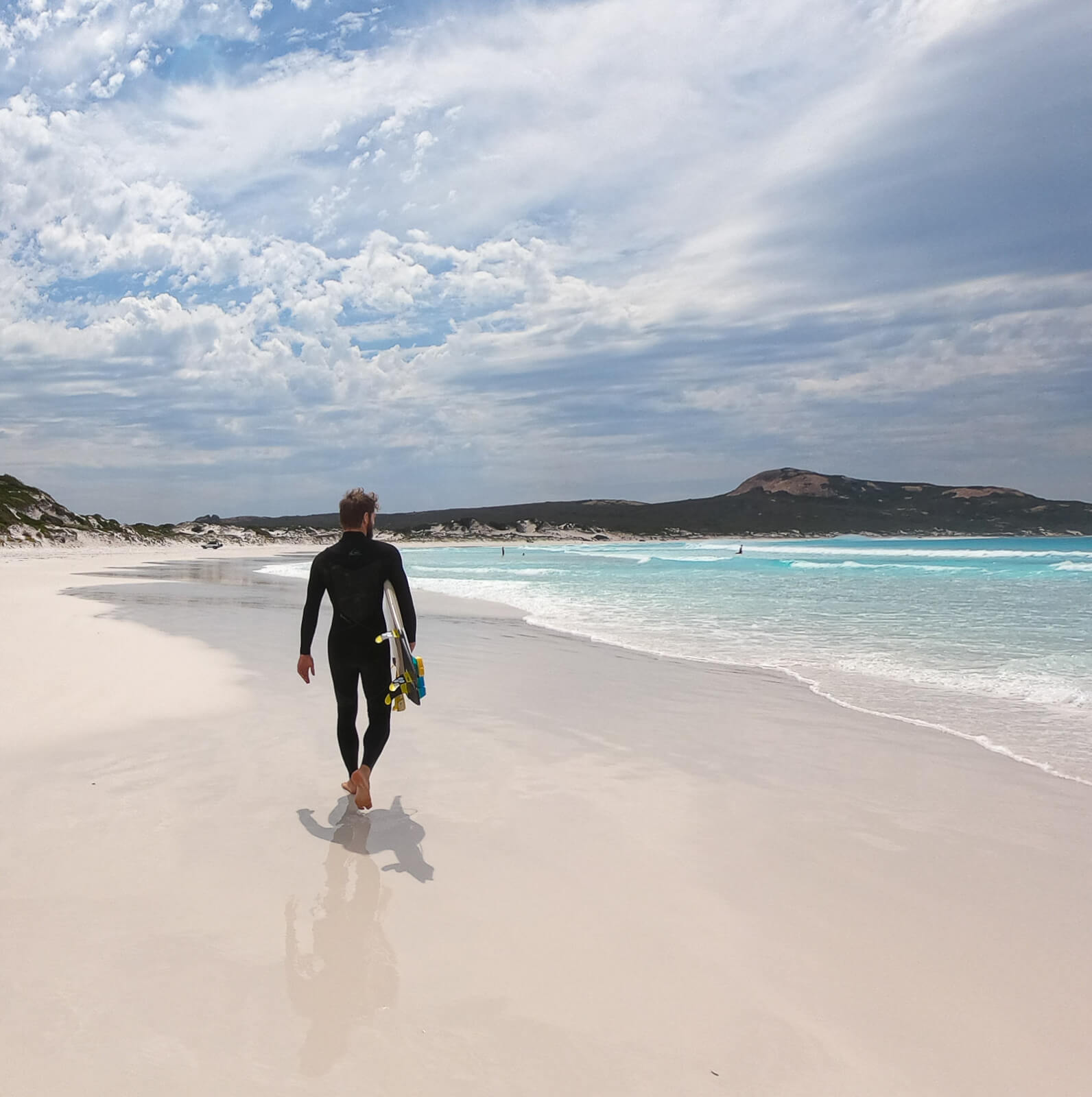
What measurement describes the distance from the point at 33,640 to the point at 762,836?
421 inches

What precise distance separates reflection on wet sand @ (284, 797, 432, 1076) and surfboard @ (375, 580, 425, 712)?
775mm

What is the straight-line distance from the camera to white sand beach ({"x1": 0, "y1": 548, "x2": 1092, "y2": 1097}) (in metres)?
2.53

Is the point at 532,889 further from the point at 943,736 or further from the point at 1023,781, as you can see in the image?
the point at 943,736

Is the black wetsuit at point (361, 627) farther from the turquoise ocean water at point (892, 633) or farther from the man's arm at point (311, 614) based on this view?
the turquoise ocean water at point (892, 633)

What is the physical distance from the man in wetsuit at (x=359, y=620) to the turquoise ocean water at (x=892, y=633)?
481 cm

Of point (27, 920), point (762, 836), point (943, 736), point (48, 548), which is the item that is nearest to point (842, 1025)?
point (762, 836)

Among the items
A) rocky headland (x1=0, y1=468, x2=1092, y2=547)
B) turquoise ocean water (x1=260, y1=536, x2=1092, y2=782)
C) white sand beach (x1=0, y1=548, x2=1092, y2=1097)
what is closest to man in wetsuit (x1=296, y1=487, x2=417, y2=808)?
white sand beach (x1=0, y1=548, x2=1092, y2=1097)

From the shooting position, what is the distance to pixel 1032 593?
23.3 meters

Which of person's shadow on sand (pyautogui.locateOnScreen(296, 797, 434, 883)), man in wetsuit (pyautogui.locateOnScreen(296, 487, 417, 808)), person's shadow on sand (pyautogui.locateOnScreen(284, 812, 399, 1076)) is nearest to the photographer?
person's shadow on sand (pyautogui.locateOnScreen(284, 812, 399, 1076))

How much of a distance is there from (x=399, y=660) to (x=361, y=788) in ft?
2.58

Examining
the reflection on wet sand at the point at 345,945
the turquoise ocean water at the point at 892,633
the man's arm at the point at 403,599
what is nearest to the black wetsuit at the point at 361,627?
the man's arm at the point at 403,599

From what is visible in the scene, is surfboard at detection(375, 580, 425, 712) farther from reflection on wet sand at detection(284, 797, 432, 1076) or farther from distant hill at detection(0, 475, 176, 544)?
distant hill at detection(0, 475, 176, 544)

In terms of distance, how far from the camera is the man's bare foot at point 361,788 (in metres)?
4.73

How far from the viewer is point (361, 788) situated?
15.6 ft
